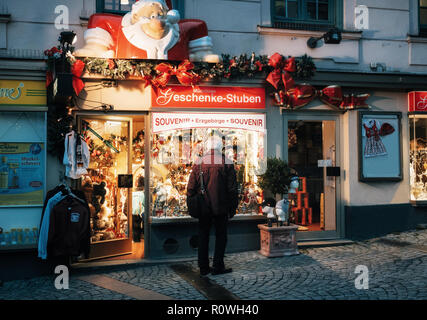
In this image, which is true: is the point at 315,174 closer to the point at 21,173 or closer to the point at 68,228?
the point at 68,228

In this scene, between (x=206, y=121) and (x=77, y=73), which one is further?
(x=206, y=121)

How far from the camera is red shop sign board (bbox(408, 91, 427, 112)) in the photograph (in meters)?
7.83

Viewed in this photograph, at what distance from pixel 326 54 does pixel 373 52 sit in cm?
106

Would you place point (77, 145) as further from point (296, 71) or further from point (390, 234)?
point (390, 234)

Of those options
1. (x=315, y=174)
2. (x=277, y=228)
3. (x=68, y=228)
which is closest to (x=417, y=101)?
(x=315, y=174)

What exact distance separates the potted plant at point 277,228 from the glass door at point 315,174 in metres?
0.96

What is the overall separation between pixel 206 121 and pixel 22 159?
3.11 meters

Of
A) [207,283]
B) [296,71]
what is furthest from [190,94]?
[207,283]

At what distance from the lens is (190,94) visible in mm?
6922

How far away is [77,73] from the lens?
6117 millimetres

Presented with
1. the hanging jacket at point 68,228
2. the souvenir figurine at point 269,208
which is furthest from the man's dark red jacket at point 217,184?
the hanging jacket at point 68,228
